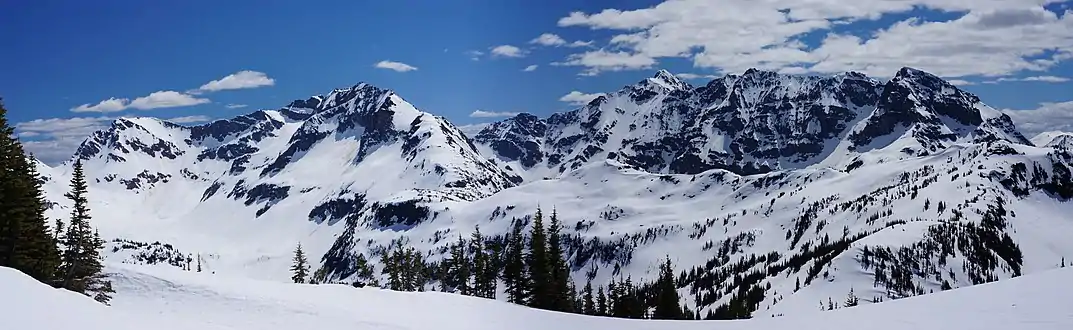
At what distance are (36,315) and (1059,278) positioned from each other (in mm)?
36906

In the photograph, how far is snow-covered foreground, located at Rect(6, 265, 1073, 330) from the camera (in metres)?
24.0

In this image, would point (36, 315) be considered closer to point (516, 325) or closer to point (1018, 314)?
point (516, 325)

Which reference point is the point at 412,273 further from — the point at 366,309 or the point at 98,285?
the point at 366,309

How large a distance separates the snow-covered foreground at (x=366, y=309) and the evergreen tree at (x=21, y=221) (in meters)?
7.84

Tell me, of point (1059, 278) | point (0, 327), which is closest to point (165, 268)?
point (0, 327)

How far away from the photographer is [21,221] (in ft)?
137

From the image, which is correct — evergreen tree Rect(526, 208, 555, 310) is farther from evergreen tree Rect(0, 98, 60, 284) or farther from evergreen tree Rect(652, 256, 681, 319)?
evergreen tree Rect(0, 98, 60, 284)

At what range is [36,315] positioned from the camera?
22328mm

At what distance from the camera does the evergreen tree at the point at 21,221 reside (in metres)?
41.4

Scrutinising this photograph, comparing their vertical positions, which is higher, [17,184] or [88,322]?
[17,184]

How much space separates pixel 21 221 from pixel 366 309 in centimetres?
2209

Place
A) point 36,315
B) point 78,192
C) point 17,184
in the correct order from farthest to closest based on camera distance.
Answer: point 78,192 < point 17,184 < point 36,315

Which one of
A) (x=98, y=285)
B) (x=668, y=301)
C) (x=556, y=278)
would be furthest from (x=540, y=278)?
(x=98, y=285)

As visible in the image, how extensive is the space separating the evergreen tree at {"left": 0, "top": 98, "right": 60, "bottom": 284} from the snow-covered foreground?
784cm
